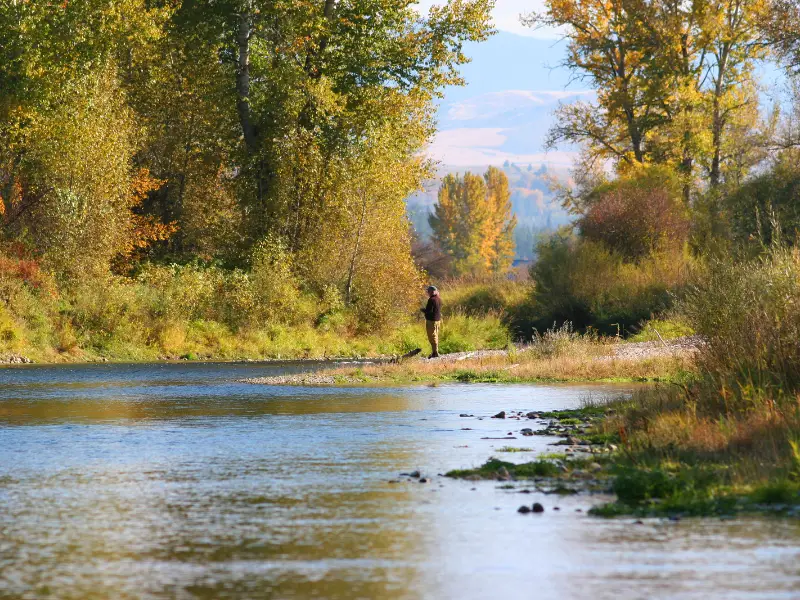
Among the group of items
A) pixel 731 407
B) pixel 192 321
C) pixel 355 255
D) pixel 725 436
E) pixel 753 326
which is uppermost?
pixel 355 255

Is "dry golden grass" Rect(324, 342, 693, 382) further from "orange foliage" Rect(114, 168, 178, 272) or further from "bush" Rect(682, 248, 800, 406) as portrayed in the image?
"orange foliage" Rect(114, 168, 178, 272)

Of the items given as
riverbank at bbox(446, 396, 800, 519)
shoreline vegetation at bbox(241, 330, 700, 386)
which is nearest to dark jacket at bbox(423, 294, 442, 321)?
shoreline vegetation at bbox(241, 330, 700, 386)

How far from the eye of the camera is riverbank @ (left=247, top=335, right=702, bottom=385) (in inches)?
1247

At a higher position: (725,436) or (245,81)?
(245,81)

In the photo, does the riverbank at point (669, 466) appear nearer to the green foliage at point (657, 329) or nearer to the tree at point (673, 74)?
the green foliage at point (657, 329)

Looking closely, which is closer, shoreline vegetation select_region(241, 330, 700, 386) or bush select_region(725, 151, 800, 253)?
shoreline vegetation select_region(241, 330, 700, 386)

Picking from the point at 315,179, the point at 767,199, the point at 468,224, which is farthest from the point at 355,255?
the point at 468,224

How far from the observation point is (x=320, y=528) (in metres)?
11.0

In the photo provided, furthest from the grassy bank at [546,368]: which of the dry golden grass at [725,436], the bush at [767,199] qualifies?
the bush at [767,199]

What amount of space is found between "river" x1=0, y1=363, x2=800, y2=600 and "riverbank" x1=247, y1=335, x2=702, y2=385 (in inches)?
456

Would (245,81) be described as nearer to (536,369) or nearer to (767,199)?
(767,199)

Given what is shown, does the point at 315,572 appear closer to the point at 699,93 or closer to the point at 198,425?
the point at 198,425

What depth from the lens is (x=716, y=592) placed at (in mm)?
8414

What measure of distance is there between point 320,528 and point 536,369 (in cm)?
2191
